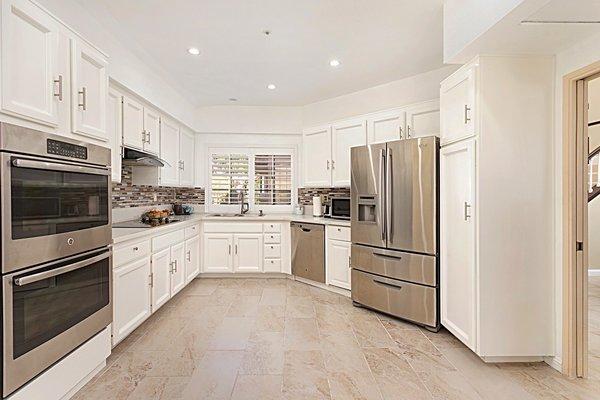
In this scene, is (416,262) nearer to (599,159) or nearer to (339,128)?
(339,128)

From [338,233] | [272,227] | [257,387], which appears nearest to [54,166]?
[257,387]

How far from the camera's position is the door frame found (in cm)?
236

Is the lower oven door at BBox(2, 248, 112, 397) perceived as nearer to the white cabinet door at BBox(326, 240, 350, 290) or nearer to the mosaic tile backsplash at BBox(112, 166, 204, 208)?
the mosaic tile backsplash at BBox(112, 166, 204, 208)

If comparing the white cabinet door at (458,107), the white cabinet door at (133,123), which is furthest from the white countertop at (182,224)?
the white cabinet door at (458,107)

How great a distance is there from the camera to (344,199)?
15.6 ft

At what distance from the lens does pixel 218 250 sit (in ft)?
16.4

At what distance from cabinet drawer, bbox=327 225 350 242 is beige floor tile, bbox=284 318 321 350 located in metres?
1.15

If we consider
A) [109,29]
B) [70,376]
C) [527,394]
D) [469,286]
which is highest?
[109,29]

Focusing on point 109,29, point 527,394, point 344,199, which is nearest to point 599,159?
point 344,199

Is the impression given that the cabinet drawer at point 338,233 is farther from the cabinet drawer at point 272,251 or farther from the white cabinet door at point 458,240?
the white cabinet door at point 458,240

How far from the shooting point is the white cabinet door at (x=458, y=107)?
2604 millimetres

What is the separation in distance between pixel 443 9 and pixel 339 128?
226 cm

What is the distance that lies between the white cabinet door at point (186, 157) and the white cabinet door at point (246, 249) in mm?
1139

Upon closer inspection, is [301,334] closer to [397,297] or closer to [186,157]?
[397,297]
